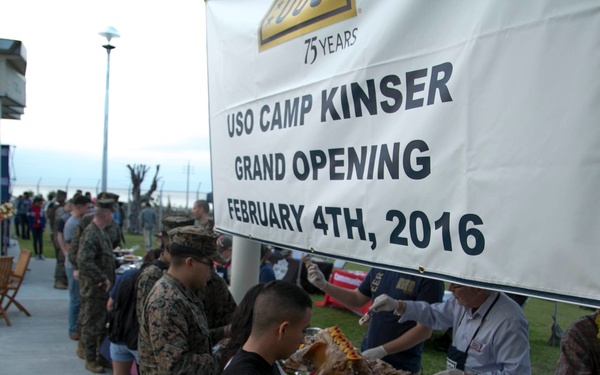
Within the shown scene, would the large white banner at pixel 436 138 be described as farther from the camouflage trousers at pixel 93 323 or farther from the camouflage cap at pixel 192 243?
→ the camouflage trousers at pixel 93 323

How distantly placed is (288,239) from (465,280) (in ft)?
3.88

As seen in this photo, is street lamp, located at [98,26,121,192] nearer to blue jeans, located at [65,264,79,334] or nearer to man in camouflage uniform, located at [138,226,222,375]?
blue jeans, located at [65,264,79,334]

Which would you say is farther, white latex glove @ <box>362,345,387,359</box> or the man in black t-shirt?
white latex glove @ <box>362,345,387,359</box>

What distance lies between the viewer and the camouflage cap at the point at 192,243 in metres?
2.97

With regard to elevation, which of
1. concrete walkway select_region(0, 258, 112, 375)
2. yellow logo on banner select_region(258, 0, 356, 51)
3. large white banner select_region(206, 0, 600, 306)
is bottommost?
concrete walkway select_region(0, 258, 112, 375)

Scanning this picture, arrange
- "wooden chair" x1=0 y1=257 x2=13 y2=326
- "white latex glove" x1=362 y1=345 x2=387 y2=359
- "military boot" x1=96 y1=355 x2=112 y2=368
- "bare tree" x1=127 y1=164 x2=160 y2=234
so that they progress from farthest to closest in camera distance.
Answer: "bare tree" x1=127 y1=164 x2=160 y2=234, "wooden chair" x1=0 y1=257 x2=13 y2=326, "military boot" x1=96 y1=355 x2=112 y2=368, "white latex glove" x1=362 y1=345 x2=387 y2=359

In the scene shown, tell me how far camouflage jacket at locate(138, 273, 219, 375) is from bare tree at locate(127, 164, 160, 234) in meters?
27.4

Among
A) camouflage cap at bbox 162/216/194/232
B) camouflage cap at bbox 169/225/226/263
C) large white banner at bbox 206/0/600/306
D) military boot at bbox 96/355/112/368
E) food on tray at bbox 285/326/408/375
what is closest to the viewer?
large white banner at bbox 206/0/600/306

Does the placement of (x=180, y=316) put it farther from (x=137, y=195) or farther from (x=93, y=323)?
(x=137, y=195)

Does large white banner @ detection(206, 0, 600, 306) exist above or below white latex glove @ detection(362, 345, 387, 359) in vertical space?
above

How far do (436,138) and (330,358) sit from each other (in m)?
1.06

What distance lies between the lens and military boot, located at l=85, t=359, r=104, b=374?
21.6ft

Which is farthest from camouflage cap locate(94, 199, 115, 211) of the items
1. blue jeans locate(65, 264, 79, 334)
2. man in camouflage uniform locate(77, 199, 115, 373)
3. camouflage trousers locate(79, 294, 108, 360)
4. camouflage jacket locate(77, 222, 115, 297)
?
blue jeans locate(65, 264, 79, 334)

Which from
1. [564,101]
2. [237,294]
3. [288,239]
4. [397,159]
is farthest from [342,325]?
[564,101]
